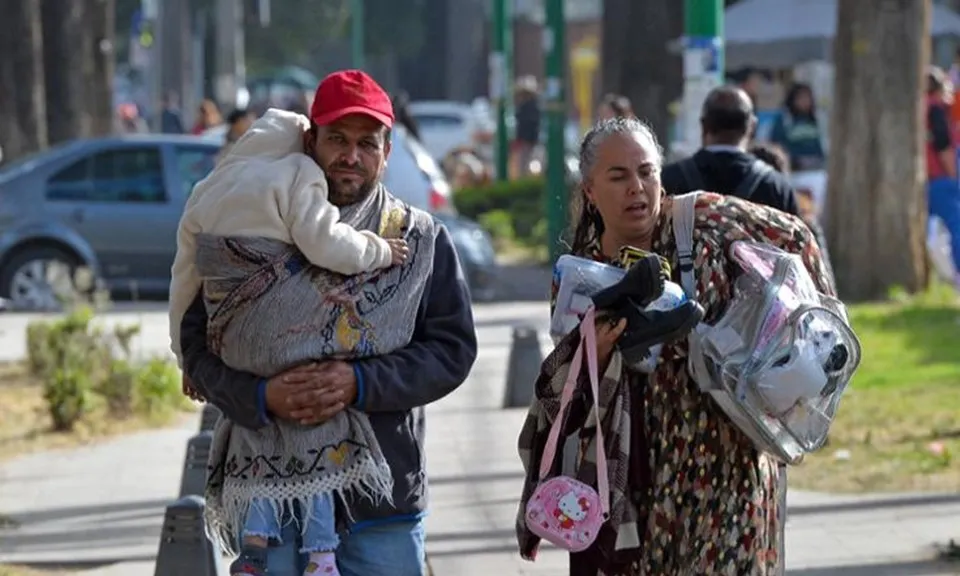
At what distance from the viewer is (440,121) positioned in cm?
4631

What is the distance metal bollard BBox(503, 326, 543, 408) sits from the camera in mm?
11859

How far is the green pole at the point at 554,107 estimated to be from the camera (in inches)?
879

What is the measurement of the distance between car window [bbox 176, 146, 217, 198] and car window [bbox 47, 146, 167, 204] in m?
0.17

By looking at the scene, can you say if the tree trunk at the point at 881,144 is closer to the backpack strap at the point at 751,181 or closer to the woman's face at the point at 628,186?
the backpack strap at the point at 751,181

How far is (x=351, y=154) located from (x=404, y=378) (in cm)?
50

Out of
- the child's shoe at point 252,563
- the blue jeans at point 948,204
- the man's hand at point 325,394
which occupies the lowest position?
the blue jeans at point 948,204

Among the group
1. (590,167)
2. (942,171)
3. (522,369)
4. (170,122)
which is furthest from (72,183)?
(170,122)

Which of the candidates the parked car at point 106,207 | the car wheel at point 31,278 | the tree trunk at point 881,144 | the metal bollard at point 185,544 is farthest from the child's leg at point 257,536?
the car wheel at point 31,278

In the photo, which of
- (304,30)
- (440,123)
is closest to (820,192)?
(440,123)

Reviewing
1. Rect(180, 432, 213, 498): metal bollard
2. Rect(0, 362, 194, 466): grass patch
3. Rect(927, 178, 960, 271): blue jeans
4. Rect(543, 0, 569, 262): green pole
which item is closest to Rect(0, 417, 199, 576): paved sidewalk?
Rect(0, 362, 194, 466): grass patch

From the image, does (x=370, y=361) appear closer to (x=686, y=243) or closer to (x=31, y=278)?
(x=686, y=243)

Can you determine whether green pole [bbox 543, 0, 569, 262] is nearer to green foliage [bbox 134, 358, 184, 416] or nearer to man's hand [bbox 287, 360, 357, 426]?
green foliage [bbox 134, 358, 184, 416]

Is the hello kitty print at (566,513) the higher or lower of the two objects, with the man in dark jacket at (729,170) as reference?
lower

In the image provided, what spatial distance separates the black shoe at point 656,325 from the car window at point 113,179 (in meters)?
13.6
